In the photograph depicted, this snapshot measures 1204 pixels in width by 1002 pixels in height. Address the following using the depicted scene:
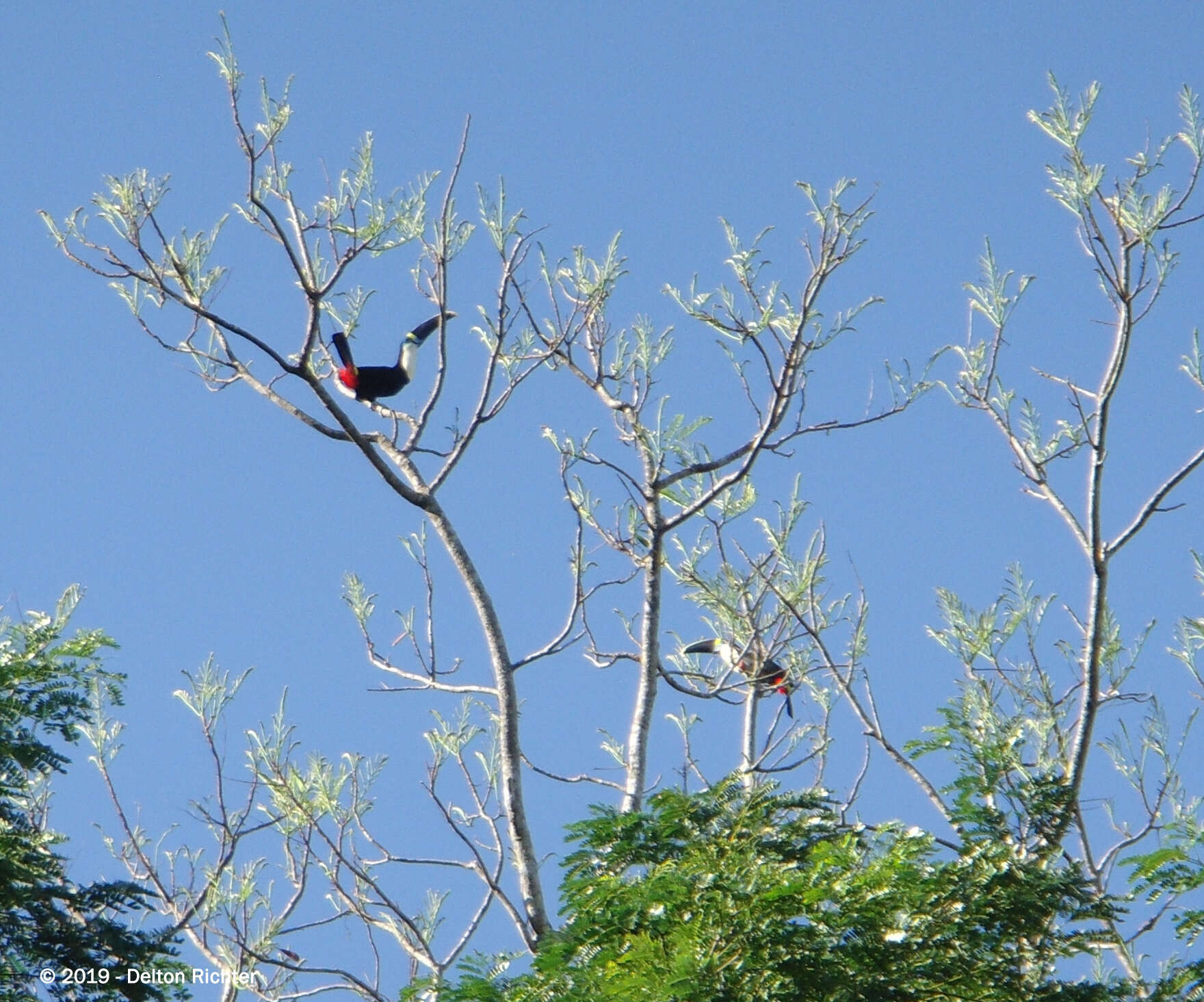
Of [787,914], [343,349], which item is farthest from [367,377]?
[787,914]

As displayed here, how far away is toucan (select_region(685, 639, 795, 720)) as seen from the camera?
586cm

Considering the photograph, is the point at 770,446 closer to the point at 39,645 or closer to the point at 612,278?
the point at 612,278

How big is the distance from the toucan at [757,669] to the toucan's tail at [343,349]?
6.69ft

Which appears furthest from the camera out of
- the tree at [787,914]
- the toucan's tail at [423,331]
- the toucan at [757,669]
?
the toucan's tail at [423,331]

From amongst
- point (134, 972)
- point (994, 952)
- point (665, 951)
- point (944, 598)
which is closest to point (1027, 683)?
point (944, 598)

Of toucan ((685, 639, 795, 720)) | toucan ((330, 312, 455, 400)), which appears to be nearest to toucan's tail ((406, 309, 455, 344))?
toucan ((330, 312, 455, 400))

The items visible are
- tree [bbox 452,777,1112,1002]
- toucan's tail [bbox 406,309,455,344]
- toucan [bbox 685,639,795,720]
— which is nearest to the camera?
tree [bbox 452,777,1112,1002]

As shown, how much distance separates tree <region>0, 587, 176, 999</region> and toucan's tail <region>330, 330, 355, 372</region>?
1985mm

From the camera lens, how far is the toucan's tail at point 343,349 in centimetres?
615

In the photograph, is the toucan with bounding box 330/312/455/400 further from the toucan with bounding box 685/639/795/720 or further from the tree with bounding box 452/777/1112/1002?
the tree with bounding box 452/777/1112/1002

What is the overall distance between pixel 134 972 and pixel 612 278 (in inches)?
123
